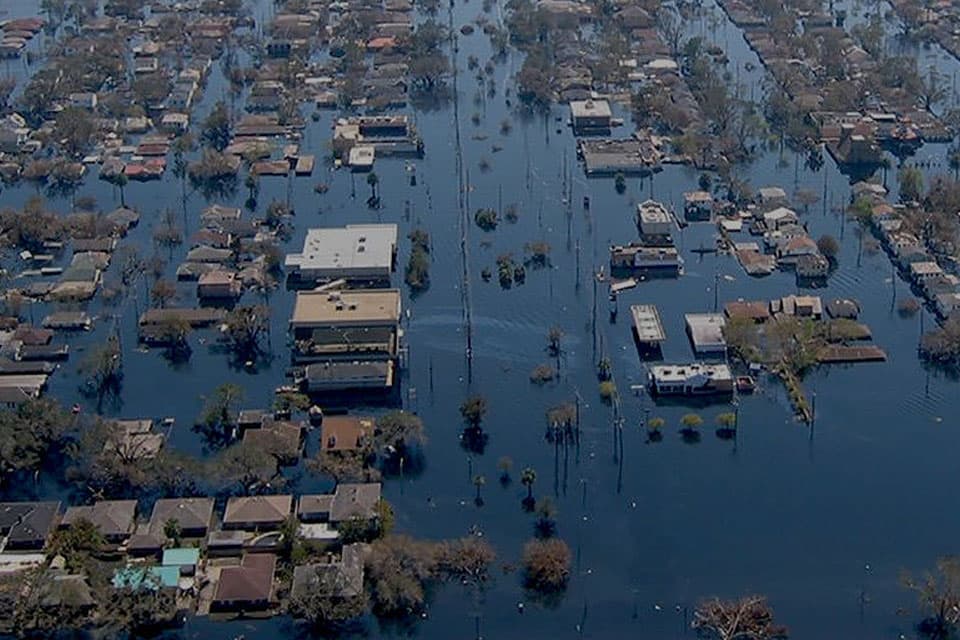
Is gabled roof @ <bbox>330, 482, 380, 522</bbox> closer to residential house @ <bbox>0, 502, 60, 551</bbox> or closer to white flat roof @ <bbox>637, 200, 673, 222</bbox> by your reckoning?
residential house @ <bbox>0, 502, 60, 551</bbox>

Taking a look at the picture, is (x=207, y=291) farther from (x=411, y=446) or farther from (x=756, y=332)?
(x=756, y=332)

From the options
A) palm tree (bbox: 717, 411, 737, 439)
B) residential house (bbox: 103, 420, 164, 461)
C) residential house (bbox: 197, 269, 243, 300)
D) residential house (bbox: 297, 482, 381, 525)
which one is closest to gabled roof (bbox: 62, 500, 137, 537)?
residential house (bbox: 103, 420, 164, 461)

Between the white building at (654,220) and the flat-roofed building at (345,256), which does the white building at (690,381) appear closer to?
the white building at (654,220)

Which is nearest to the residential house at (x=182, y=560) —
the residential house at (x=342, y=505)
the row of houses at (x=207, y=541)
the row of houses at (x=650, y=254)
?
the row of houses at (x=207, y=541)

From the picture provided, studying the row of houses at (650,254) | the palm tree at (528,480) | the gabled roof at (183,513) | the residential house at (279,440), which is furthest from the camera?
the row of houses at (650,254)

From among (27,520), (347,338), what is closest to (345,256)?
(347,338)

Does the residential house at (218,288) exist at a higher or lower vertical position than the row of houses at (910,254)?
lower

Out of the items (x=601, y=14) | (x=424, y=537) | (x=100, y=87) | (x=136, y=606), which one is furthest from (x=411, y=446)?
(x=601, y=14)
